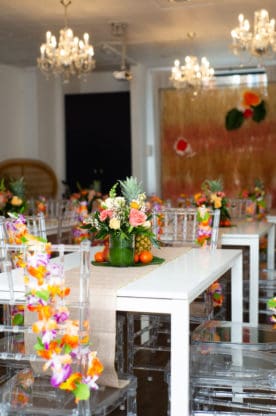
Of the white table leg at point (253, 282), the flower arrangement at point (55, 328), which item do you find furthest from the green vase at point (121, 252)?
the white table leg at point (253, 282)

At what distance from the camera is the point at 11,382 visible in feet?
8.38

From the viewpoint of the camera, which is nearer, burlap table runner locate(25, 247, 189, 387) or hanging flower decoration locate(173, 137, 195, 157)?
burlap table runner locate(25, 247, 189, 387)

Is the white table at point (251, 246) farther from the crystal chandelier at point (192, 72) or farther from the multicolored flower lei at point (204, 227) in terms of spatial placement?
the crystal chandelier at point (192, 72)

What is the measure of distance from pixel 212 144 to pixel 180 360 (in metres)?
8.60

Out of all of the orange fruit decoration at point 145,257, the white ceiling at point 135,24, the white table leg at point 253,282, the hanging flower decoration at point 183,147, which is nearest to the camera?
the orange fruit decoration at point 145,257

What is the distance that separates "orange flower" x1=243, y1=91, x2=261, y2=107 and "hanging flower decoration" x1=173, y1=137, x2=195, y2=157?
3.62 ft

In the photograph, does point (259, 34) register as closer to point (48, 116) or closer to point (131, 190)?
point (131, 190)

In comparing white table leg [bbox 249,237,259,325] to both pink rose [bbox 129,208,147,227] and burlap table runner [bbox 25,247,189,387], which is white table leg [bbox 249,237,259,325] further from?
burlap table runner [bbox 25,247,189,387]

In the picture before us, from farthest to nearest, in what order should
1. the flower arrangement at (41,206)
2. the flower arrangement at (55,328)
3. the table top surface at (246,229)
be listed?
the flower arrangement at (41,206)
the table top surface at (246,229)
the flower arrangement at (55,328)

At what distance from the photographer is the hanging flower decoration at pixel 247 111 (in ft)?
34.5

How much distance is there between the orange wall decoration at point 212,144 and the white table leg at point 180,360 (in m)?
8.27

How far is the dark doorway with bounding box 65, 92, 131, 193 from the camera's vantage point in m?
10.8

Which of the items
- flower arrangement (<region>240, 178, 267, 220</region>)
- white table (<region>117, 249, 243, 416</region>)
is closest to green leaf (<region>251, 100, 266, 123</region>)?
flower arrangement (<region>240, 178, 267, 220</region>)

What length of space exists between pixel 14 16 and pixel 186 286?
4.87 meters
